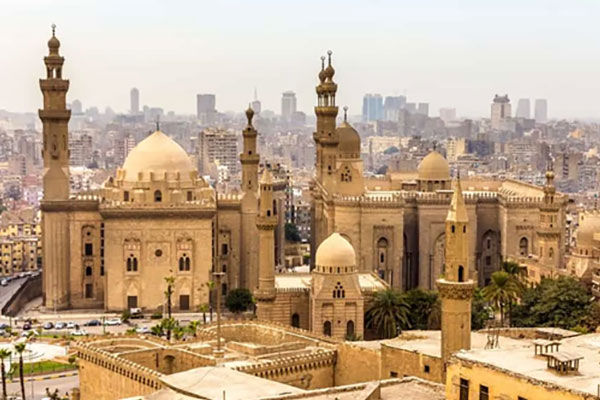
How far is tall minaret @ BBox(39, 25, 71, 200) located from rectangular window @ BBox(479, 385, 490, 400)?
1454 inches

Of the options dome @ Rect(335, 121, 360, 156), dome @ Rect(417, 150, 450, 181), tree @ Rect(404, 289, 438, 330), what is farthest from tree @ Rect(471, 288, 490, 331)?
dome @ Rect(335, 121, 360, 156)

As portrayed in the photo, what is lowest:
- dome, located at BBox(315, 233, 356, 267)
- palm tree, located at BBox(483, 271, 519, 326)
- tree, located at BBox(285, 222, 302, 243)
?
tree, located at BBox(285, 222, 302, 243)

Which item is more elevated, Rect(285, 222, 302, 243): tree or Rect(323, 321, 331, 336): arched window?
Rect(285, 222, 302, 243): tree

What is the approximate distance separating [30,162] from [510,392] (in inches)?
7002

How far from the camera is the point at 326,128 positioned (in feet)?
187

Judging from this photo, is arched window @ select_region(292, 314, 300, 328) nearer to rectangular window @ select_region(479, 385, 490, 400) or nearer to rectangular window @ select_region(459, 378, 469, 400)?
rectangular window @ select_region(459, 378, 469, 400)

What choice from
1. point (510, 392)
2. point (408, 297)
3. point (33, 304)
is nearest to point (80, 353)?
point (408, 297)

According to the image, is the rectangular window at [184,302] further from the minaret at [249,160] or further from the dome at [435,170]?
the dome at [435,170]

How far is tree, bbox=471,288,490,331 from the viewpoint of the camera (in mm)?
43594

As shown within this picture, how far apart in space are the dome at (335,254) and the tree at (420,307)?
319 cm

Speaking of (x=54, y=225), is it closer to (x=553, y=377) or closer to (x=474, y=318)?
(x=474, y=318)

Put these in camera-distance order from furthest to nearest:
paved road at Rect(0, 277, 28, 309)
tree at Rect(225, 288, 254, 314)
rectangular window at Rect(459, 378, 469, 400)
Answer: paved road at Rect(0, 277, 28, 309) < tree at Rect(225, 288, 254, 314) < rectangular window at Rect(459, 378, 469, 400)

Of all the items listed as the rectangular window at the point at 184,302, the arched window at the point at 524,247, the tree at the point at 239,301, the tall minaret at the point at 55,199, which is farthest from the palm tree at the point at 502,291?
the tall minaret at the point at 55,199

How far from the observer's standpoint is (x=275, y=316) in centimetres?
4644
